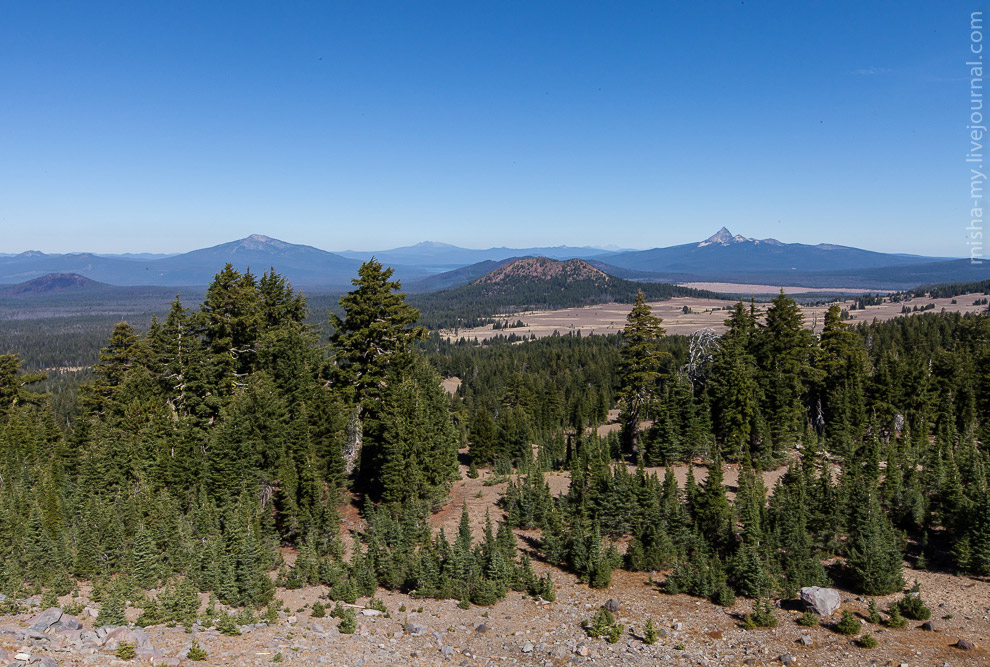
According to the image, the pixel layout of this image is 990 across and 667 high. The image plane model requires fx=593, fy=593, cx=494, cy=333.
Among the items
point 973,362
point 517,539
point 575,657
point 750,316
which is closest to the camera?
point 575,657

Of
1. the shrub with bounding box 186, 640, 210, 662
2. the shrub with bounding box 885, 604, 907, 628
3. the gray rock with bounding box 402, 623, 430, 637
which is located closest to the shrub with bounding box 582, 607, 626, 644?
the gray rock with bounding box 402, 623, 430, 637

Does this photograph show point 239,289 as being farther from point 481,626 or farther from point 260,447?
point 481,626

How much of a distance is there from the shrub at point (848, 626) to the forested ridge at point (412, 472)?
A: 1979mm

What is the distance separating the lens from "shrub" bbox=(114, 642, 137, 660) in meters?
11.5

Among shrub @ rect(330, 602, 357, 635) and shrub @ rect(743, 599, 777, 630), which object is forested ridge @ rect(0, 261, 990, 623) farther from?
shrub @ rect(330, 602, 357, 635)

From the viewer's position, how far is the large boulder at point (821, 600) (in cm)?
1547

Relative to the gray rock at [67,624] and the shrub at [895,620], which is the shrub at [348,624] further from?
the shrub at [895,620]

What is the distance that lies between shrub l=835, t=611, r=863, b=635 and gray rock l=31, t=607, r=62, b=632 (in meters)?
18.1

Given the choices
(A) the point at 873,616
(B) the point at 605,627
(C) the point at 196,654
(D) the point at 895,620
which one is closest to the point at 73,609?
(C) the point at 196,654

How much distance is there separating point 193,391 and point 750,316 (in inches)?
1281

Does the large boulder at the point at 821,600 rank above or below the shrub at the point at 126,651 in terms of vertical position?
below

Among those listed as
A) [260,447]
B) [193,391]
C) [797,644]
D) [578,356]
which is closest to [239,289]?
[193,391]

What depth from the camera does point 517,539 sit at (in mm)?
21516

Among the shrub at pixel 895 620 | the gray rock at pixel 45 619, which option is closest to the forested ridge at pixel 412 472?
the gray rock at pixel 45 619
